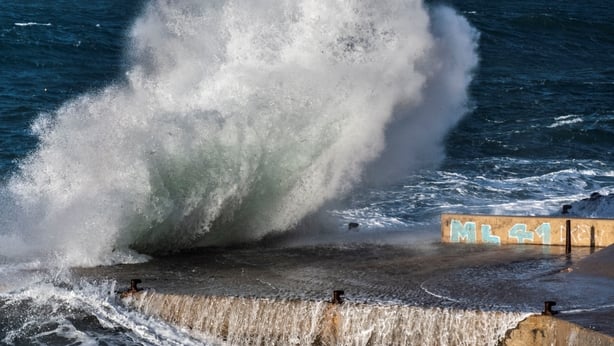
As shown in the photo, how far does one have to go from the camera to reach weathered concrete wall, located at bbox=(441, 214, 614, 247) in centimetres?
1641

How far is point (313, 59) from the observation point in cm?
1992

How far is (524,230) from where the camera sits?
667 inches

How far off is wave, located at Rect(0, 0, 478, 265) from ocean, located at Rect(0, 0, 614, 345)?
0.09 ft

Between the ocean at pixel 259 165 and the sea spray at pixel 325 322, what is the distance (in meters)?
0.29

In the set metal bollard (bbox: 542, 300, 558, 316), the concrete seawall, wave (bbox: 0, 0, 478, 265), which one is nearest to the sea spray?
the concrete seawall

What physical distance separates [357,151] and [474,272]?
539cm

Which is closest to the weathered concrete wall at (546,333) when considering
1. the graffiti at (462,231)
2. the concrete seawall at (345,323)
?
the concrete seawall at (345,323)

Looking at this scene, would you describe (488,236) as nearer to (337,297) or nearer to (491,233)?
(491,233)

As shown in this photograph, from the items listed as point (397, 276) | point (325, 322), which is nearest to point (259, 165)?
point (397, 276)

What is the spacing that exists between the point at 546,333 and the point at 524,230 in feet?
15.3

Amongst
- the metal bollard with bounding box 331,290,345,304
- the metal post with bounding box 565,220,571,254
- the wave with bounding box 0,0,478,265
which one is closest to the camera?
the metal bollard with bounding box 331,290,345,304

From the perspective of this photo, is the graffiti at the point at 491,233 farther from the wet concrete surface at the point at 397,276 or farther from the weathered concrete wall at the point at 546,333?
the weathered concrete wall at the point at 546,333

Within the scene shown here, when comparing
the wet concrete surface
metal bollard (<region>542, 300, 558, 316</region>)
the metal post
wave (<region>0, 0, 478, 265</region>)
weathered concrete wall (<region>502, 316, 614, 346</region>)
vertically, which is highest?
wave (<region>0, 0, 478, 265</region>)

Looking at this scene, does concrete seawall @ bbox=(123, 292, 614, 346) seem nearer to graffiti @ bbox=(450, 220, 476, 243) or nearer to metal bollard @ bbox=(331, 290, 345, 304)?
metal bollard @ bbox=(331, 290, 345, 304)
